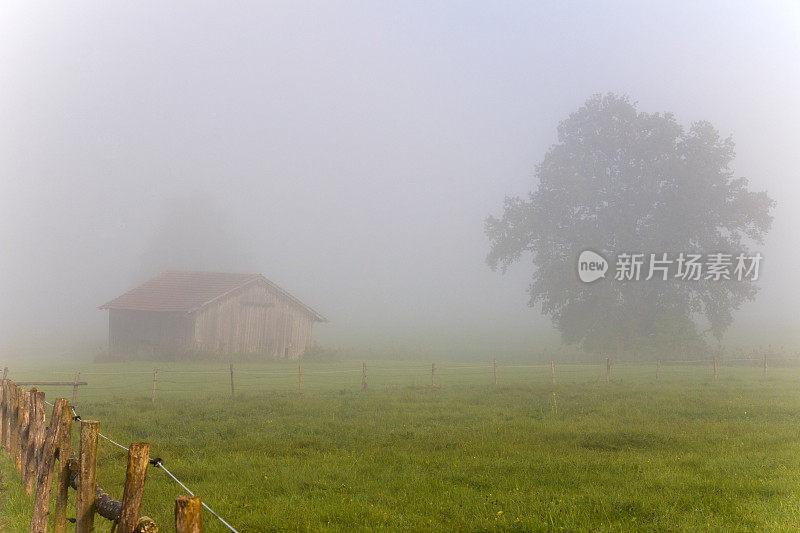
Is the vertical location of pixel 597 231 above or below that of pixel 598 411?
above

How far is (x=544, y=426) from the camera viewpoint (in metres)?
19.8

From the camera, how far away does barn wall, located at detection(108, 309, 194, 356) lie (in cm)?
5428

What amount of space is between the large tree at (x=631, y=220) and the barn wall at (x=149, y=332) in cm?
2947

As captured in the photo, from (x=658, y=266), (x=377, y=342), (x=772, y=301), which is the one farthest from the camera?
(x=772, y=301)

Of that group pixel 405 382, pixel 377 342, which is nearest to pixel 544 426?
pixel 405 382

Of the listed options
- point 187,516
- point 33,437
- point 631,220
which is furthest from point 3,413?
point 631,220

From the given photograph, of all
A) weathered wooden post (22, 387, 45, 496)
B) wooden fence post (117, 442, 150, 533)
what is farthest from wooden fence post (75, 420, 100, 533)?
weathered wooden post (22, 387, 45, 496)

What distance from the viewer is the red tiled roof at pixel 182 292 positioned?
55.5 m

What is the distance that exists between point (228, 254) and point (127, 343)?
202 feet

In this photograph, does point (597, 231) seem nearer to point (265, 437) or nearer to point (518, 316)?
point (265, 437)

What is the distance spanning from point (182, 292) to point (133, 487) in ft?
185

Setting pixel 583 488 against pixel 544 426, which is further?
pixel 544 426

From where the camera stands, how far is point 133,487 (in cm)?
538

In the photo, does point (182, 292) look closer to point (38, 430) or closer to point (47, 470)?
point (38, 430)
